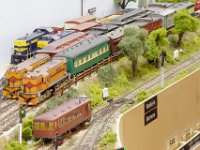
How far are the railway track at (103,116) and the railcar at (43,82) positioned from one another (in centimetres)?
277

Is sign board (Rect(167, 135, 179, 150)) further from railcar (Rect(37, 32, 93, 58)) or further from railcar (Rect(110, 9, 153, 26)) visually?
railcar (Rect(110, 9, 153, 26))

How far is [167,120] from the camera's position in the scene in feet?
106

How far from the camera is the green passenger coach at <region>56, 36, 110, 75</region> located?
111 ft

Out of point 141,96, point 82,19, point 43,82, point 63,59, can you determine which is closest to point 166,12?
point 82,19

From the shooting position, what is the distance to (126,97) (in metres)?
33.2

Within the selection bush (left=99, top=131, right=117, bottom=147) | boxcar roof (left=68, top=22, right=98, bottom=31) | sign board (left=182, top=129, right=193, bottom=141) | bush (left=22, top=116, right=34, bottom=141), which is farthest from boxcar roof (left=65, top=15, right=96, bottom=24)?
bush (left=99, top=131, right=117, bottom=147)

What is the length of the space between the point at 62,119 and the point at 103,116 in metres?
3.38

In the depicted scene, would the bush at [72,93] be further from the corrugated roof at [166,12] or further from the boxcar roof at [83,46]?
the corrugated roof at [166,12]

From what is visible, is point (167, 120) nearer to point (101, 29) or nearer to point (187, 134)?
point (187, 134)

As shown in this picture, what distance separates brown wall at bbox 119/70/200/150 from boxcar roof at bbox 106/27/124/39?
5469mm

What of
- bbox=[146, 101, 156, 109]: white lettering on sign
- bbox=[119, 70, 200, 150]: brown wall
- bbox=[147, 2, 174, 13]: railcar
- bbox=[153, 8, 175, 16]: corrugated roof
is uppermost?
bbox=[153, 8, 175, 16]: corrugated roof

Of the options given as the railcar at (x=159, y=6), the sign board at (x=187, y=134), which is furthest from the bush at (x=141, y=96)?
the railcar at (x=159, y=6)

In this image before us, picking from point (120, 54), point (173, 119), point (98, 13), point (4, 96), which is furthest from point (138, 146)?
point (98, 13)

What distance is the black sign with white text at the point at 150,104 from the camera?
1171 inches
